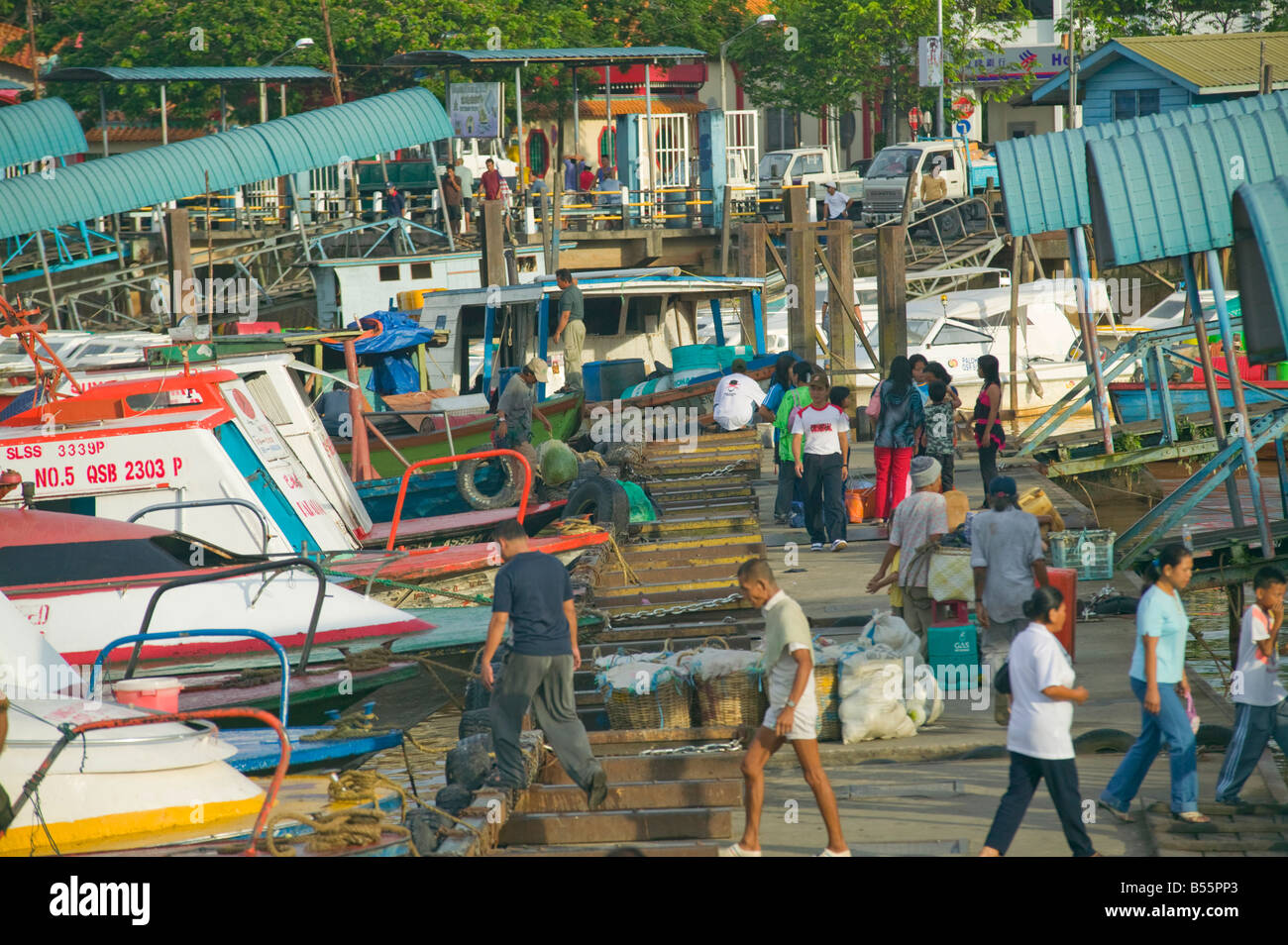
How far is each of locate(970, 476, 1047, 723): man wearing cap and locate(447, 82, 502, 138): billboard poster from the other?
2604 centimetres

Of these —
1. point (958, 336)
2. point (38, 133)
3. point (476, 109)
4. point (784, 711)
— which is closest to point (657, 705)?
point (784, 711)

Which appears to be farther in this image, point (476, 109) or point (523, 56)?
point (476, 109)

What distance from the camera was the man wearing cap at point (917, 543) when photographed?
34.2 ft

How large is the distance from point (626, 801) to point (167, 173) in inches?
925

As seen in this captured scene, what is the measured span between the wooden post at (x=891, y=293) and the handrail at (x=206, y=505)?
12358 mm

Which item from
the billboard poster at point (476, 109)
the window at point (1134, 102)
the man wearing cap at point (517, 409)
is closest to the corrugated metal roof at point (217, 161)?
the billboard poster at point (476, 109)

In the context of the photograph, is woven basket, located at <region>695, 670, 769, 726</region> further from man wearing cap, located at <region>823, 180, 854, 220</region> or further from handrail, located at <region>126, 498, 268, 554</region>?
man wearing cap, located at <region>823, 180, 854, 220</region>

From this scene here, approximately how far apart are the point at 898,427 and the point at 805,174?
27.0 metres

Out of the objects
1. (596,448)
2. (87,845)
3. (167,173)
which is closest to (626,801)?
(87,845)

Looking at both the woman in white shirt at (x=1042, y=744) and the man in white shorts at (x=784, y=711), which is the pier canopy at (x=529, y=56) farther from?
the woman in white shirt at (x=1042, y=744)

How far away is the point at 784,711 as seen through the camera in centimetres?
720

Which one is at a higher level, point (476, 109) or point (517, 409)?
point (476, 109)

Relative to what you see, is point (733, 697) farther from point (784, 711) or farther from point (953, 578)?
point (784, 711)
